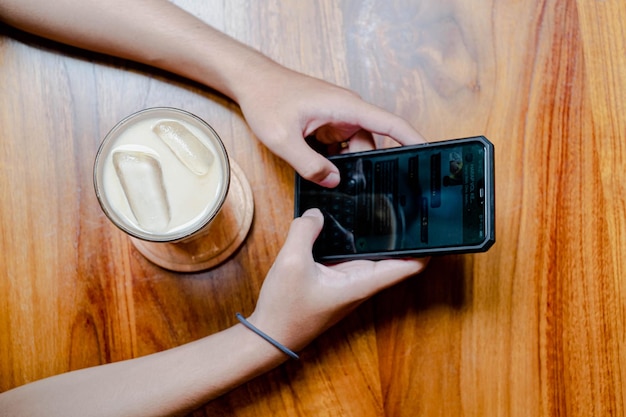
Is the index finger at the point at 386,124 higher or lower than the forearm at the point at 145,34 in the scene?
lower

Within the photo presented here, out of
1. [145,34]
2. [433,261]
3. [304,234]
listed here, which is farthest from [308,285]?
[145,34]

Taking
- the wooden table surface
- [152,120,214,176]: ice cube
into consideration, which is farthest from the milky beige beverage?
the wooden table surface

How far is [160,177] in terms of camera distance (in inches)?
23.7

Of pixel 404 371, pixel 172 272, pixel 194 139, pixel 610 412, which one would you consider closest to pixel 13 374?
pixel 172 272

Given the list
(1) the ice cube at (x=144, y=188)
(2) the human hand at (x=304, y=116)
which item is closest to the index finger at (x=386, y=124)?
(2) the human hand at (x=304, y=116)

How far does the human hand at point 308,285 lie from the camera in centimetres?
62

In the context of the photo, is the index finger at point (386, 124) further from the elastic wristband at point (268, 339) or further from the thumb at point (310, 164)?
the elastic wristband at point (268, 339)

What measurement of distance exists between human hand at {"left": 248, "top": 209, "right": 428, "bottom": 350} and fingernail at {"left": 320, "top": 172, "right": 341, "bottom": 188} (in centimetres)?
4

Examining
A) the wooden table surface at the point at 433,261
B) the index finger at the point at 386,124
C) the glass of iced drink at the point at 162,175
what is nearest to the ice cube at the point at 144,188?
the glass of iced drink at the point at 162,175

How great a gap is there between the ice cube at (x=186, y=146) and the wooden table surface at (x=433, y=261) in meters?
0.10

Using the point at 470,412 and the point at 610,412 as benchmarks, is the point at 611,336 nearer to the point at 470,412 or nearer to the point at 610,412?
the point at 610,412

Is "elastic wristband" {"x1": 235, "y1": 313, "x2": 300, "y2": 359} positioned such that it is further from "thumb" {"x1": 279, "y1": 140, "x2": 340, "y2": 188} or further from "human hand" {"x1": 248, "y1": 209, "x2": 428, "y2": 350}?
"thumb" {"x1": 279, "y1": 140, "x2": 340, "y2": 188}

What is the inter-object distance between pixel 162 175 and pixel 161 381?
24 cm

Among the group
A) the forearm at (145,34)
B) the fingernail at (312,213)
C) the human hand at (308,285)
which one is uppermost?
the forearm at (145,34)
